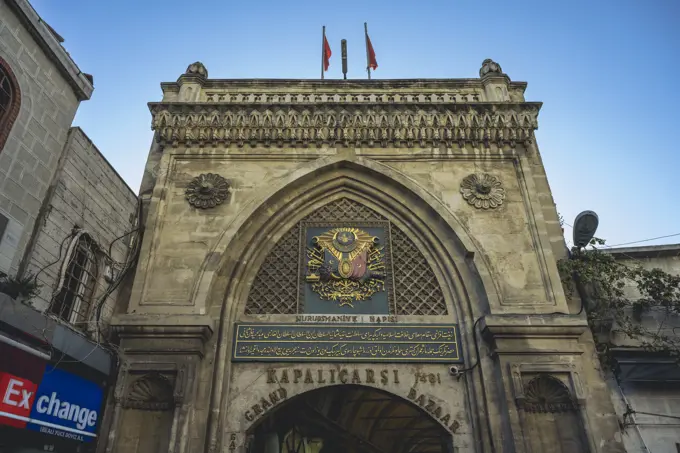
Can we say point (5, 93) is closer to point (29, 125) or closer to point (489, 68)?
point (29, 125)

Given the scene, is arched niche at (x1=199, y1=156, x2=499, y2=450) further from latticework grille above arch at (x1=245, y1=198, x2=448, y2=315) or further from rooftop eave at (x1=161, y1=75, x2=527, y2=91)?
rooftop eave at (x1=161, y1=75, x2=527, y2=91)

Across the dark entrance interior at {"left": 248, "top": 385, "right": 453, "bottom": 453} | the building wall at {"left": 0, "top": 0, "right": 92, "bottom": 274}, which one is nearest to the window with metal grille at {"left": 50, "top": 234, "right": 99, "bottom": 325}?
the building wall at {"left": 0, "top": 0, "right": 92, "bottom": 274}

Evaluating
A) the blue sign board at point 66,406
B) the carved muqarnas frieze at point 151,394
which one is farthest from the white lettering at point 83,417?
the carved muqarnas frieze at point 151,394

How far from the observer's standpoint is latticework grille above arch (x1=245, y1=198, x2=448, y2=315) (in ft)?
30.5

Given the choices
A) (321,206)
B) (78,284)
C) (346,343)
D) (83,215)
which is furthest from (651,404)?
(83,215)

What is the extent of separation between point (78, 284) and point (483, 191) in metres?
7.70

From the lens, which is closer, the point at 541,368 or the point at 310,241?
the point at 541,368

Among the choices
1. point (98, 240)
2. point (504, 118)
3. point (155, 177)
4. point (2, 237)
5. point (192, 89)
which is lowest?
point (2, 237)

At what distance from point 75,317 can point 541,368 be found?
7.67 m

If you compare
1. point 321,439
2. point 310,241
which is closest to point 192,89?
point 310,241

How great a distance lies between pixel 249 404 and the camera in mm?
8297

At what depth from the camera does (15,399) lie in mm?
6082

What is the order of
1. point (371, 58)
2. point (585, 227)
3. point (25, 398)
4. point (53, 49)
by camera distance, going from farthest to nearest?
point (371, 58)
point (585, 227)
point (53, 49)
point (25, 398)

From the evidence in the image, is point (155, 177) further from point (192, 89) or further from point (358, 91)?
point (358, 91)
